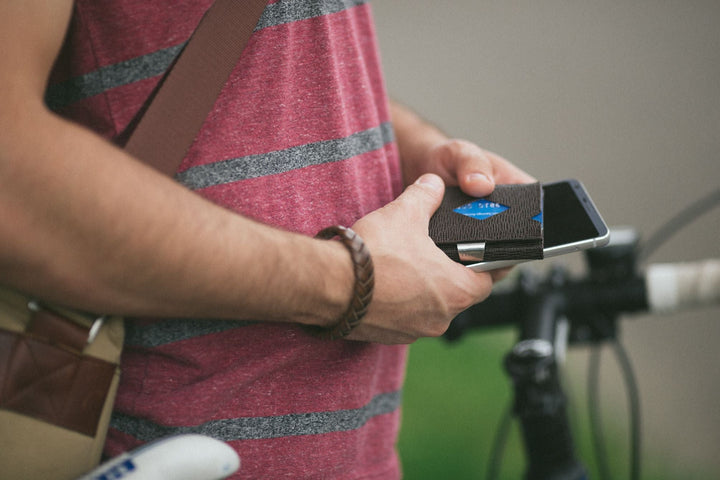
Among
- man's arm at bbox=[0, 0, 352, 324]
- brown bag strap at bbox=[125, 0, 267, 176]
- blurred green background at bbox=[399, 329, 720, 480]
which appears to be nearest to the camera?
man's arm at bbox=[0, 0, 352, 324]

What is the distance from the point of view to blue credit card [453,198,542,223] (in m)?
0.64

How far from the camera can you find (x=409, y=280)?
56cm

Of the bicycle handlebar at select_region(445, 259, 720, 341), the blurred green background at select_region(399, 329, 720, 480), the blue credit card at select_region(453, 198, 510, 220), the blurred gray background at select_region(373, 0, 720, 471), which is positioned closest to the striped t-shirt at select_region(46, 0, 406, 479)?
the blue credit card at select_region(453, 198, 510, 220)

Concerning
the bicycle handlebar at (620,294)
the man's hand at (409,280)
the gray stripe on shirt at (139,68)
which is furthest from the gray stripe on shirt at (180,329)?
the bicycle handlebar at (620,294)

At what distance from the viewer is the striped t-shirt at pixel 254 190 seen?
0.56 m

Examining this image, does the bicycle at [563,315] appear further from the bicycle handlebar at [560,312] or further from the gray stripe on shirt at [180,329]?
the gray stripe on shirt at [180,329]

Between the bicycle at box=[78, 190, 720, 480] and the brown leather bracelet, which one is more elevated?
the brown leather bracelet

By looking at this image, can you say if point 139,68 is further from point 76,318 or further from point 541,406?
point 541,406

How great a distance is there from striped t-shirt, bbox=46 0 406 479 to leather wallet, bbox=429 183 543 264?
0.31 feet

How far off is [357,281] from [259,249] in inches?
3.5

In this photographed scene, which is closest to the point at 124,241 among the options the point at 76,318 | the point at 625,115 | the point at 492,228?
the point at 76,318

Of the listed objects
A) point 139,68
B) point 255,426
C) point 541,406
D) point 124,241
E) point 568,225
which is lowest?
point 541,406

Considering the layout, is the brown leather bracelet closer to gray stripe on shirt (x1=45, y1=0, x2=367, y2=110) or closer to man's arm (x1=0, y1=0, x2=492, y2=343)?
man's arm (x1=0, y1=0, x2=492, y2=343)

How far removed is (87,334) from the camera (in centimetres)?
54
